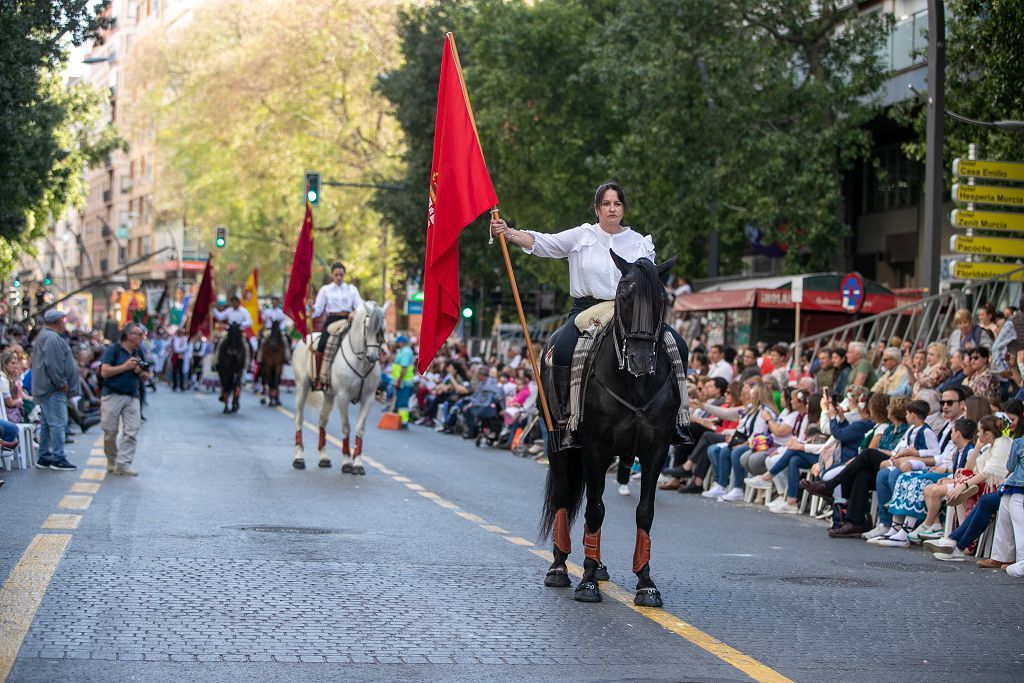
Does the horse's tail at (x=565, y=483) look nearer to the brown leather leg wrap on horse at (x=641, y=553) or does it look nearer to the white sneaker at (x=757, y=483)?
the brown leather leg wrap on horse at (x=641, y=553)

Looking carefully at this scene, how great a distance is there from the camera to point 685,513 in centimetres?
1653

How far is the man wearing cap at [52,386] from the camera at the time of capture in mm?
18281

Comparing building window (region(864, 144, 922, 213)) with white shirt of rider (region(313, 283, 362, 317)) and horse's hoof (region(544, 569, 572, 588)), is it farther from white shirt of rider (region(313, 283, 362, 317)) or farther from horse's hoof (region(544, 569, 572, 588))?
horse's hoof (region(544, 569, 572, 588))

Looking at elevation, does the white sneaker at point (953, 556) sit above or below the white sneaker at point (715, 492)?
above

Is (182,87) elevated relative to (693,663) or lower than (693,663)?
elevated

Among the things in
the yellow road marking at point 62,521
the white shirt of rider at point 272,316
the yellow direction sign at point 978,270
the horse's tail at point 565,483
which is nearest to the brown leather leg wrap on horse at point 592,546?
the horse's tail at point 565,483

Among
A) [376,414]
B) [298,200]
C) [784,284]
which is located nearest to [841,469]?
[784,284]

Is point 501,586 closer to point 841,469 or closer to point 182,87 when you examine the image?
point 841,469

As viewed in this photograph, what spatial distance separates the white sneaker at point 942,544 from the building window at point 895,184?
25.5m

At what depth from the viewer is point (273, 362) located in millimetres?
35656

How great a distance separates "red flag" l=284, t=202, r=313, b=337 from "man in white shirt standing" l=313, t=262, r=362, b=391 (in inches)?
30.2

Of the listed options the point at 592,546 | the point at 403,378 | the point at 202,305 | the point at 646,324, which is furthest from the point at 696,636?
the point at 202,305

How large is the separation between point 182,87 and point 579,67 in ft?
101

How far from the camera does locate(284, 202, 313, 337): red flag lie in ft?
72.7
